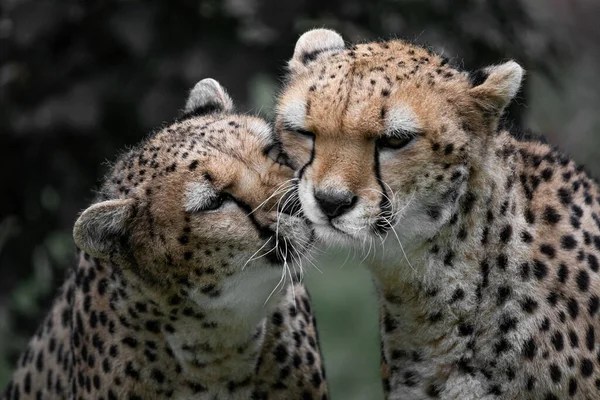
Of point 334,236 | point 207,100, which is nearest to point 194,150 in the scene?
point 207,100

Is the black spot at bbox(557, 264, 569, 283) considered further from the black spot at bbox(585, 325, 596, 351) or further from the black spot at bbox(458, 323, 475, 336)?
the black spot at bbox(458, 323, 475, 336)

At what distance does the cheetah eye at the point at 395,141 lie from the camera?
411 cm

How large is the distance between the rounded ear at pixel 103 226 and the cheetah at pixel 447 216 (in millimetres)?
694

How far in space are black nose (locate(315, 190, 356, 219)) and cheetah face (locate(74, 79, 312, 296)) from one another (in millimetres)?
248

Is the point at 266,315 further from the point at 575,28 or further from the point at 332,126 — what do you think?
the point at 575,28

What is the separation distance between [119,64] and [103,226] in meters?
2.13

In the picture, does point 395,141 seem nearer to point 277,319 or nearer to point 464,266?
point 464,266

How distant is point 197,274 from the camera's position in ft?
15.4

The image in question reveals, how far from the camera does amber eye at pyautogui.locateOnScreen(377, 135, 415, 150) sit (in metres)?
4.11

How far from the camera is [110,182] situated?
16.4ft

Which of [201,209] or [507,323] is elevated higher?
[201,209]

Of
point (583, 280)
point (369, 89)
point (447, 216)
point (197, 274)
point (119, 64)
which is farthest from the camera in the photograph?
point (119, 64)

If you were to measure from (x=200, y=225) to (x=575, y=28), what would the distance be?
27.2ft

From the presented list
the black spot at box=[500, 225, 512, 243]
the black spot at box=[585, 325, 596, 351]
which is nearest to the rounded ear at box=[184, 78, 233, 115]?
the black spot at box=[500, 225, 512, 243]
